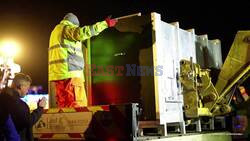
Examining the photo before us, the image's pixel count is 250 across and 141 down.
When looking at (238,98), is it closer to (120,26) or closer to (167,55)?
(167,55)

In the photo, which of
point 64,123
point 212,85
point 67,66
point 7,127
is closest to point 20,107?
point 7,127

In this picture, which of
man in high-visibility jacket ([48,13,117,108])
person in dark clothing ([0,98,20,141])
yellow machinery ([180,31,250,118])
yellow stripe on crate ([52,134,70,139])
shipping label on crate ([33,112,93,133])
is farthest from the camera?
yellow machinery ([180,31,250,118])

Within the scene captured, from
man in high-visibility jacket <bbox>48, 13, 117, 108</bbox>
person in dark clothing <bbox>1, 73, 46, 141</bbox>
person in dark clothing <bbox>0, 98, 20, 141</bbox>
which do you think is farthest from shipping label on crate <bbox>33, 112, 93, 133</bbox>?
person in dark clothing <bbox>0, 98, 20, 141</bbox>

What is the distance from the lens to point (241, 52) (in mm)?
8039

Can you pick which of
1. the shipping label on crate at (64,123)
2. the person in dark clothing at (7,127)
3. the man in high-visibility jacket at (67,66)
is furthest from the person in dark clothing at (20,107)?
the man in high-visibility jacket at (67,66)

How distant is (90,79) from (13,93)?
3095 millimetres

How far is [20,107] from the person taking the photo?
178 inches

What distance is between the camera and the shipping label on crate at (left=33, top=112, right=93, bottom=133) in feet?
17.6

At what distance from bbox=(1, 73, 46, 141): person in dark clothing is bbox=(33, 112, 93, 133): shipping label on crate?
80cm

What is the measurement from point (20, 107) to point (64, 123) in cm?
118

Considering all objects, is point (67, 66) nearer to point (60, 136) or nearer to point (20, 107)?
point (60, 136)

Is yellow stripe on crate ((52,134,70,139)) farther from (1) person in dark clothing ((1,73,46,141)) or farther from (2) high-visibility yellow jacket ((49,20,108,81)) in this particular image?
(2) high-visibility yellow jacket ((49,20,108,81))

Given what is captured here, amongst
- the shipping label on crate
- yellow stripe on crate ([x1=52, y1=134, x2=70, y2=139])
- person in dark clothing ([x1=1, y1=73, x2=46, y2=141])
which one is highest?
person in dark clothing ([x1=1, y1=73, x2=46, y2=141])

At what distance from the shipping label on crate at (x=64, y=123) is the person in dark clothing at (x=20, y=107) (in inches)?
31.4
